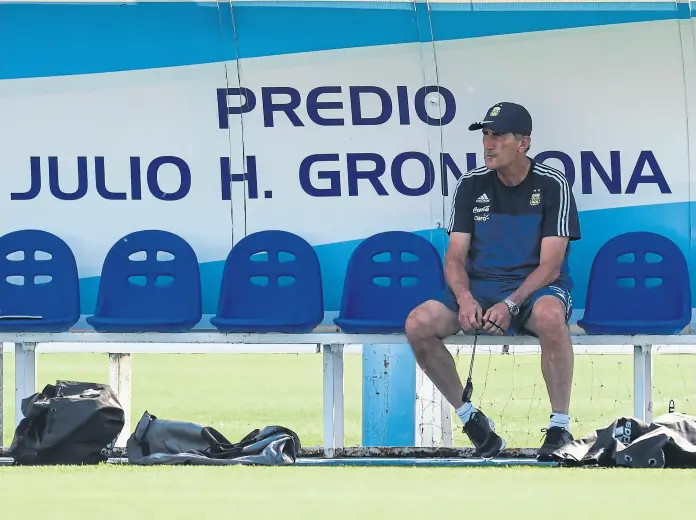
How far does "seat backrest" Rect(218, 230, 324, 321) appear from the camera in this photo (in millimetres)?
7535

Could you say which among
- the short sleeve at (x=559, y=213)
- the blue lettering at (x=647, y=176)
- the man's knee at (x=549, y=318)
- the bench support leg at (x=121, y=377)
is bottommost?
the bench support leg at (x=121, y=377)

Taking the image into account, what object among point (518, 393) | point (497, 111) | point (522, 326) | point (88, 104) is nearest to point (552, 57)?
point (497, 111)

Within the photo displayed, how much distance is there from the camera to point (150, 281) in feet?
25.1

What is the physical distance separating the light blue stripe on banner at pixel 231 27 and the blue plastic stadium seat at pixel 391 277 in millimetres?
1077

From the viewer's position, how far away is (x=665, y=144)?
25.9 feet

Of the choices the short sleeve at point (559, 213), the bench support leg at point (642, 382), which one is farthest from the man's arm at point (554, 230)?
the bench support leg at point (642, 382)

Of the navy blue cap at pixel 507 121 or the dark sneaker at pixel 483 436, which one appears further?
the navy blue cap at pixel 507 121

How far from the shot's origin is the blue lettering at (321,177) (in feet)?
26.0

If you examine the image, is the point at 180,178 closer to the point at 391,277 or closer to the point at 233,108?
the point at 233,108

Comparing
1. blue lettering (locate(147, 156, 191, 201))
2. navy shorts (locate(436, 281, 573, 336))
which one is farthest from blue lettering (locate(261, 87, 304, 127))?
navy shorts (locate(436, 281, 573, 336))

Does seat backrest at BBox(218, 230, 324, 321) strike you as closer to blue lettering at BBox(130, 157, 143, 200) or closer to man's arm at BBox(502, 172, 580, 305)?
blue lettering at BBox(130, 157, 143, 200)

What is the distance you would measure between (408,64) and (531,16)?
661 mm

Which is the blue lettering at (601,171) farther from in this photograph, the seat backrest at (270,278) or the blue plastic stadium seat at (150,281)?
the blue plastic stadium seat at (150,281)

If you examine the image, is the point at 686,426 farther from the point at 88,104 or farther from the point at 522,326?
the point at 88,104
